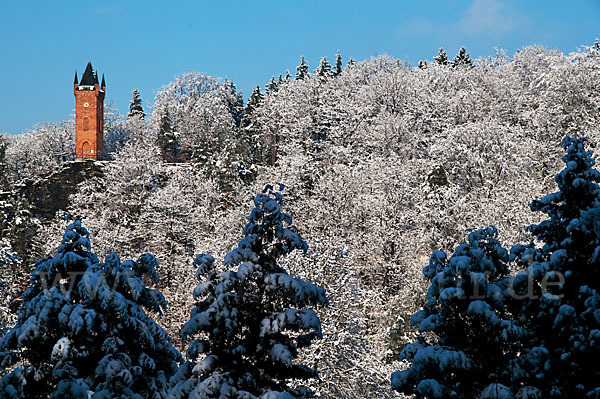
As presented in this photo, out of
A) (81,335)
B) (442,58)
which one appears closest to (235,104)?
(442,58)

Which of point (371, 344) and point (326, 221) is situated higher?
point (326, 221)

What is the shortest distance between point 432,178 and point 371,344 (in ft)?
65.5

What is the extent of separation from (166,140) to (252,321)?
220 ft

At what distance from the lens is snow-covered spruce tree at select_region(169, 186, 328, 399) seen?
11484mm

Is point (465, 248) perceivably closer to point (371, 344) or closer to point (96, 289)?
point (96, 289)

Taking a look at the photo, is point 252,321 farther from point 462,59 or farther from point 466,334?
point 462,59

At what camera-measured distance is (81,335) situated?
12711 mm

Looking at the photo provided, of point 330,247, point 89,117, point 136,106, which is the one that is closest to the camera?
point 330,247

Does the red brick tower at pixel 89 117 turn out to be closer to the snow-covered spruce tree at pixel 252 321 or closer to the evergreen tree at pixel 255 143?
the evergreen tree at pixel 255 143

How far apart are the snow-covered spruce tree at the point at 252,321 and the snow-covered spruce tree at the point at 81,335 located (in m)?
1.32

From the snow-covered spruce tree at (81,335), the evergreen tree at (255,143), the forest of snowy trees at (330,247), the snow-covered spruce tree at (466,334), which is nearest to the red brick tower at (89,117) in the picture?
the forest of snowy trees at (330,247)

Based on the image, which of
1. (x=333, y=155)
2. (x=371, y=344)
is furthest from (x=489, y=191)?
(x=371, y=344)

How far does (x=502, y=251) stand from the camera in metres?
13.3

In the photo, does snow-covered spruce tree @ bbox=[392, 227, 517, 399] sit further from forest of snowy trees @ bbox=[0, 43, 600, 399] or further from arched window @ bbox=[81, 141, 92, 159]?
→ arched window @ bbox=[81, 141, 92, 159]
